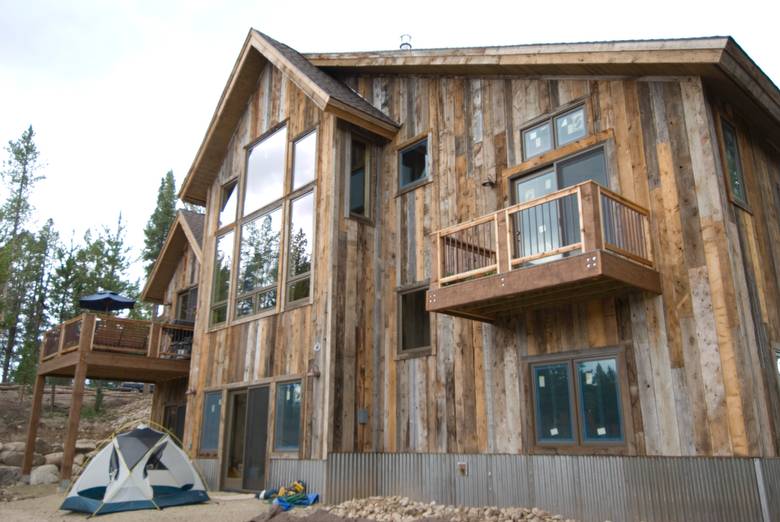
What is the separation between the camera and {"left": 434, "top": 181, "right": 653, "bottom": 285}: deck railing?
805 centimetres

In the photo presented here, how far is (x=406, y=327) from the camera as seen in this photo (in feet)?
39.3

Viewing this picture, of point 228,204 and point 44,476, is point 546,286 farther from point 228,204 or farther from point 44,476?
point 44,476

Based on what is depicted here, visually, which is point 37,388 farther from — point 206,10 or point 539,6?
point 206,10

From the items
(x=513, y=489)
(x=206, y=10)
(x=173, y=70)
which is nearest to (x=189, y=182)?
(x=513, y=489)

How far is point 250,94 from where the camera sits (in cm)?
1630

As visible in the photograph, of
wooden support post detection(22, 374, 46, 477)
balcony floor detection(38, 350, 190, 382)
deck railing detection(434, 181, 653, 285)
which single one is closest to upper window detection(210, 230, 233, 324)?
balcony floor detection(38, 350, 190, 382)

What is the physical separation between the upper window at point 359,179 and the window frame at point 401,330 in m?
1.92

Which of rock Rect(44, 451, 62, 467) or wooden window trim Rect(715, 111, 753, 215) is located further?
rock Rect(44, 451, 62, 467)

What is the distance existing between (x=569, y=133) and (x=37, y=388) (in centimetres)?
1639

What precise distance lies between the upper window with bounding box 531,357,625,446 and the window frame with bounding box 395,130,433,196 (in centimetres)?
454

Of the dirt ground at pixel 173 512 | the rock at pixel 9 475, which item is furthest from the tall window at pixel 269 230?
the rock at pixel 9 475

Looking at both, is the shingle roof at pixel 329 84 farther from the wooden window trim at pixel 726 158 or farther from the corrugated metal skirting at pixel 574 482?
the corrugated metal skirting at pixel 574 482

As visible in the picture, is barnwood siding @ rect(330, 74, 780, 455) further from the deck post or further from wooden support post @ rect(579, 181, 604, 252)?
the deck post

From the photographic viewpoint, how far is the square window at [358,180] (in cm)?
1304
